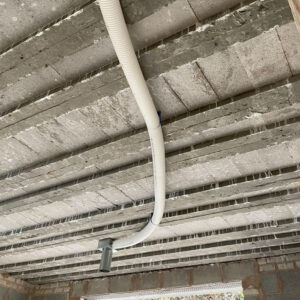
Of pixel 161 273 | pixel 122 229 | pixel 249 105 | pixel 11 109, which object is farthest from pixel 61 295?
pixel 249 105

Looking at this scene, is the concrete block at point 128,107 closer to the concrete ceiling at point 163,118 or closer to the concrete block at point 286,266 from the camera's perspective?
the concrete ceiling at point 163,118

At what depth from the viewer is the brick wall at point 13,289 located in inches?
238

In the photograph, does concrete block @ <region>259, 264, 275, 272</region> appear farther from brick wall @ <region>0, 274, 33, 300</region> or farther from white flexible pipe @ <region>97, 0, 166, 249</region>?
brick wall @ <region>0, 274, 33, 300</region>

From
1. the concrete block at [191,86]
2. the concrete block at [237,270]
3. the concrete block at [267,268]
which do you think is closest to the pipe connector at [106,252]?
the concrete block at [237,270]

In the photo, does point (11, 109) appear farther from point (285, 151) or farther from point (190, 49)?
point (285, 151)

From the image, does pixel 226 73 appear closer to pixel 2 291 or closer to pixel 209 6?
pixel 209 6

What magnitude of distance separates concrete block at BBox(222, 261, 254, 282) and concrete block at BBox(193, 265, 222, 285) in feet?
0.42

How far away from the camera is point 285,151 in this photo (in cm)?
251

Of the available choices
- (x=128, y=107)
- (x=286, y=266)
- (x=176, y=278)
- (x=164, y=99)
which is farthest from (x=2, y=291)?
(x=164, y=99)

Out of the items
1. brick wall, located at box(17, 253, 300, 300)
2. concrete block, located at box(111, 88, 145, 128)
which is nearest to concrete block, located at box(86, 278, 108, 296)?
brick wall, located at box(17, 253, 300, 300)

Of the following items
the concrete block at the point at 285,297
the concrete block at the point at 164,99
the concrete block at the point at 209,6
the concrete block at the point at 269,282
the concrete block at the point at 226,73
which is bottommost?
the concrete block at the point at 285,297

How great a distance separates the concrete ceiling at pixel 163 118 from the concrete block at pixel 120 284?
2.05 metres

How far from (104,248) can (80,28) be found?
3181mm

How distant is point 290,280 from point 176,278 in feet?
5.87
